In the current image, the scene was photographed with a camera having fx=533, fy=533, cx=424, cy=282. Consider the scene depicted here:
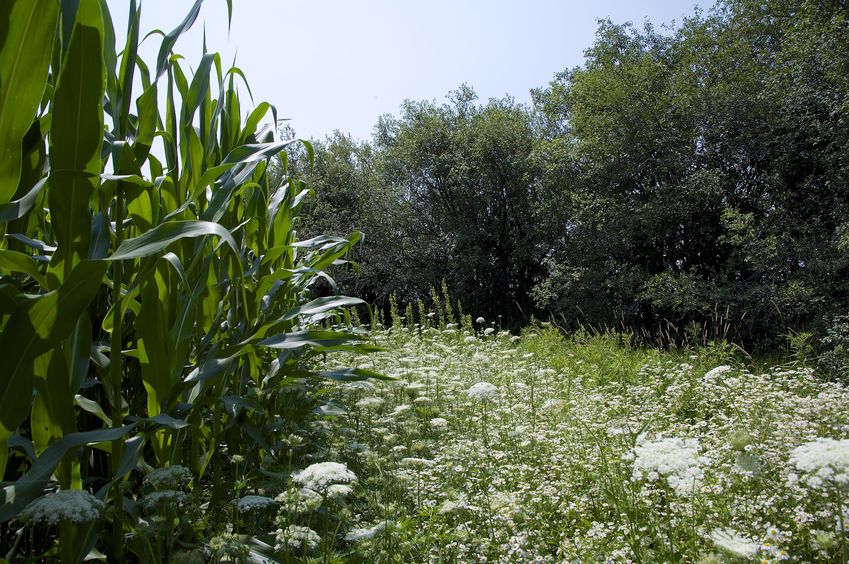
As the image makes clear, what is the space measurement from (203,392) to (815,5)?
12033 millimetres

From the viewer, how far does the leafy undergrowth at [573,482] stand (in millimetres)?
1608

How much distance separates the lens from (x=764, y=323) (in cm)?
959

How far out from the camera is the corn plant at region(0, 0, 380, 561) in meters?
1.01

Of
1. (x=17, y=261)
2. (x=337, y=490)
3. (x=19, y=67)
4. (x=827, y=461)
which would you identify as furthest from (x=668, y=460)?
(x=19, y=67)

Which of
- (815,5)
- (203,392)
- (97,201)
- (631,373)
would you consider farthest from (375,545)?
(815,5)

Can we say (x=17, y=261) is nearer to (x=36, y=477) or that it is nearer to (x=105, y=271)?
(x=105, y=271)

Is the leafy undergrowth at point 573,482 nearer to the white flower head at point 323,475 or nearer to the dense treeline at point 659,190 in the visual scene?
the white flower head at point 323,475

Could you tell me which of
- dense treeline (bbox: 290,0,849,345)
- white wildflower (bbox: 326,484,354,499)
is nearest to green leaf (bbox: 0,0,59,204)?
white wildflower (bbox: 326,484,354,499)

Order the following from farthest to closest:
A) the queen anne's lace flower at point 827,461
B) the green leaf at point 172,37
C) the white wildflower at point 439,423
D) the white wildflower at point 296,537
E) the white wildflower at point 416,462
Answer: the white wildflower at point 439,423 < the white wildflower at point 416,462 < the green leaf at point 172,37 < the white wildflower at point 296,537 < the queen anne's lace flower at point 827,461

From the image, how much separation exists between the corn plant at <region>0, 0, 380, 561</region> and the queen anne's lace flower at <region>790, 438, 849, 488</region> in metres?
1.36

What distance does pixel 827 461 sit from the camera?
1.22 metres

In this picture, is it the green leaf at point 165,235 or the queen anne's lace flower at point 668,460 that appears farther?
the queen anne's lace flower at point 668,460

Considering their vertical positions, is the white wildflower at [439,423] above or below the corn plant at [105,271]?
below

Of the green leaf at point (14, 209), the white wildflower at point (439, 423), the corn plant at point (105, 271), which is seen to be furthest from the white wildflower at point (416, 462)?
the green leaf at point (14, 209)
